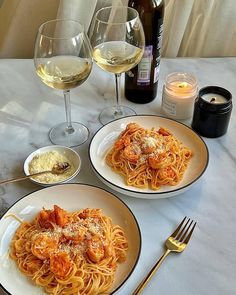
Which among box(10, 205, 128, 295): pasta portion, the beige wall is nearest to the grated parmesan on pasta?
box(10, 205, 128, 295): pasta portion

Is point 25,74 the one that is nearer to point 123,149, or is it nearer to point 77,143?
point 77,143

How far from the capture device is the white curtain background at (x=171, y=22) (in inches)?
58.6

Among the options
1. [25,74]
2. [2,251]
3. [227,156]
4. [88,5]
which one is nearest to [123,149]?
[227,156]

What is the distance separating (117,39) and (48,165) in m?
0.34

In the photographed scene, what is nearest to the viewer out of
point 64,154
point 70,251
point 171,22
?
point 70,251

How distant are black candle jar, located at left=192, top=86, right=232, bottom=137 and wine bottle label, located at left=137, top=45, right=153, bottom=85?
0.52 feet

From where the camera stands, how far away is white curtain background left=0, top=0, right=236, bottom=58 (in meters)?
1.49

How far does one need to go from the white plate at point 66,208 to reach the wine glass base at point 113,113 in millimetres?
296

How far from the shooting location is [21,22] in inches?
64.6

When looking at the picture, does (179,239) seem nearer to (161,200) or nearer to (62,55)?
(161,200)

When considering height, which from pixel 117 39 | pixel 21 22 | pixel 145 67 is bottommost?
pixel 21 22

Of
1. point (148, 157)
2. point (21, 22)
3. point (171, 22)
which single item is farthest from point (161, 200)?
point (21, 22)

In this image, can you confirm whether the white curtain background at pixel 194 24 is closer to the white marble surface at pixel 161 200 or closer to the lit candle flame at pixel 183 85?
the white marble surface at pixel 161 200

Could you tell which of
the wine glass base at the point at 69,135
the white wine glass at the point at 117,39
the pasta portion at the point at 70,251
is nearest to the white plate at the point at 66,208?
the pasta portion at the point at 70,251
